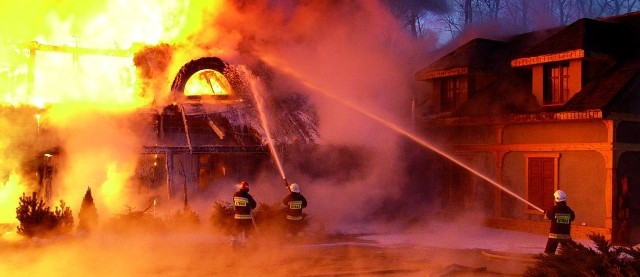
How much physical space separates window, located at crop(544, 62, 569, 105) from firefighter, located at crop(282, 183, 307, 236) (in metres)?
7.62

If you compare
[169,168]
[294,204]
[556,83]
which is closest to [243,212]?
[294,204]

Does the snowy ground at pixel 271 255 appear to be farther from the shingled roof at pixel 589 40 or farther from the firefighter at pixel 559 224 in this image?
the shingled roof at pixel 589 40

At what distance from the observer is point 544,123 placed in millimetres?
16797

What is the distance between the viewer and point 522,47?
2088cm

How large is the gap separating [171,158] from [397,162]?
716 centimetres

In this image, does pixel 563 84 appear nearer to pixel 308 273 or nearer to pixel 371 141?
pixel 371 141

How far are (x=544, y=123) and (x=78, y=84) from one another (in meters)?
14.2

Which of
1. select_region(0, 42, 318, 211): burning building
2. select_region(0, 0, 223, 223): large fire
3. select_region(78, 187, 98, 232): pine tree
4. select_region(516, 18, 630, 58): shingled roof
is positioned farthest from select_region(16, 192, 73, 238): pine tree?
select_region(516, 18, 630, 58): shingled roof

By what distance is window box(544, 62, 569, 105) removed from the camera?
55.9 ft

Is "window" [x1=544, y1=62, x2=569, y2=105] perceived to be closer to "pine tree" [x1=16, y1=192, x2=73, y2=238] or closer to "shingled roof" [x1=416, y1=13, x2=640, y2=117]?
"shingled roof" [x1=416, y1=13, x2=640, y2=117]

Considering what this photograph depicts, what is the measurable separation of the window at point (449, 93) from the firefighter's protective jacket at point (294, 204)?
810cm

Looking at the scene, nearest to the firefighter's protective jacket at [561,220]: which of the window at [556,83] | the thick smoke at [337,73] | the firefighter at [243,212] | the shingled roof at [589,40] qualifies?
the window at [556,83]

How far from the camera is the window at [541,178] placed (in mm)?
16719

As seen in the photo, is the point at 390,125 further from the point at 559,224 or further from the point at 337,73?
the point at 559,224
